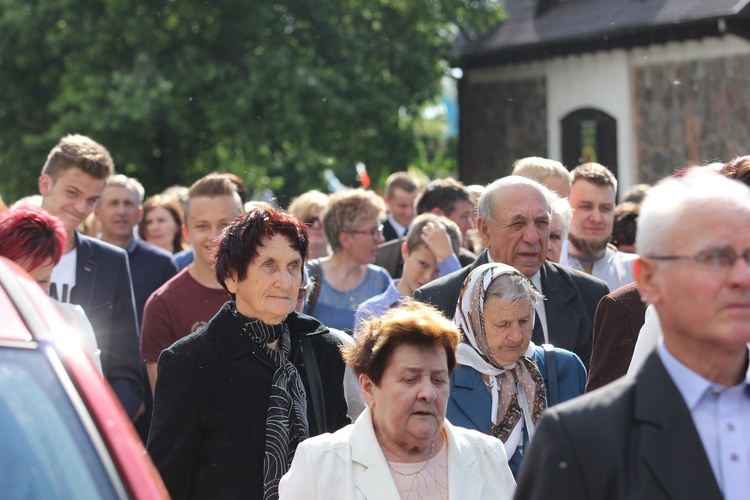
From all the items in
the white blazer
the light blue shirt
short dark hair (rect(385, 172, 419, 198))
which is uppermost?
short dark hair (rect(385, 172, 419, 198))

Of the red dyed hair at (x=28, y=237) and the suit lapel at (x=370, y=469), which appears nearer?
the suit lapel at (x=370, y=469)

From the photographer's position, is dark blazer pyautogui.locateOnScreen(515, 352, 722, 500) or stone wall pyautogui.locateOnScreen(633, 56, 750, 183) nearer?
dark blazer pyautogui.locateOnScreen(515, 352, 722, 500)

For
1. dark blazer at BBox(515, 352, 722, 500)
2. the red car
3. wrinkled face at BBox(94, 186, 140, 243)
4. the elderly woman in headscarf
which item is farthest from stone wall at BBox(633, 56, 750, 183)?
the red car

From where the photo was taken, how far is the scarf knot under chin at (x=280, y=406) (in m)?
4.70

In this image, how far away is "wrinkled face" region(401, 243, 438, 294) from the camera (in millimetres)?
7277

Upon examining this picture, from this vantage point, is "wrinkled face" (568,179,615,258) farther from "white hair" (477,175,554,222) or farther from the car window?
the car window

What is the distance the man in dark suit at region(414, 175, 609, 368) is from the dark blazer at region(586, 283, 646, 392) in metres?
1.01

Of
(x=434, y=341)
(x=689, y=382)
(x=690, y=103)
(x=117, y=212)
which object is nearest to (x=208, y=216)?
(x=117, y=212)

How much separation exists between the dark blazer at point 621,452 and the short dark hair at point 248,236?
248 cm

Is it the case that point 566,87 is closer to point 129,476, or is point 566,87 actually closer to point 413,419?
point 413,419

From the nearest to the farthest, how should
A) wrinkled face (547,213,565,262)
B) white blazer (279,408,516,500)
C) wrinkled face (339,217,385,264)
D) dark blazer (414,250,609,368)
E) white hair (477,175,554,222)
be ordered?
white blazer (279,408,516,500), dark blazer (414,250,609,368), white hair (477,175,554,222), wrinkled face (547,213,565,262), wrinkled face (339,217,385,264)

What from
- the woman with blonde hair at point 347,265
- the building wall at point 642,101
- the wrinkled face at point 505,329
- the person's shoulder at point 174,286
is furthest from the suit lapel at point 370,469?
the building wall at point 642,101

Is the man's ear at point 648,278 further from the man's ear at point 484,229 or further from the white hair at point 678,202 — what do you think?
the man's ear at point 484,229

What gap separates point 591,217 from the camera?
7.73 m
